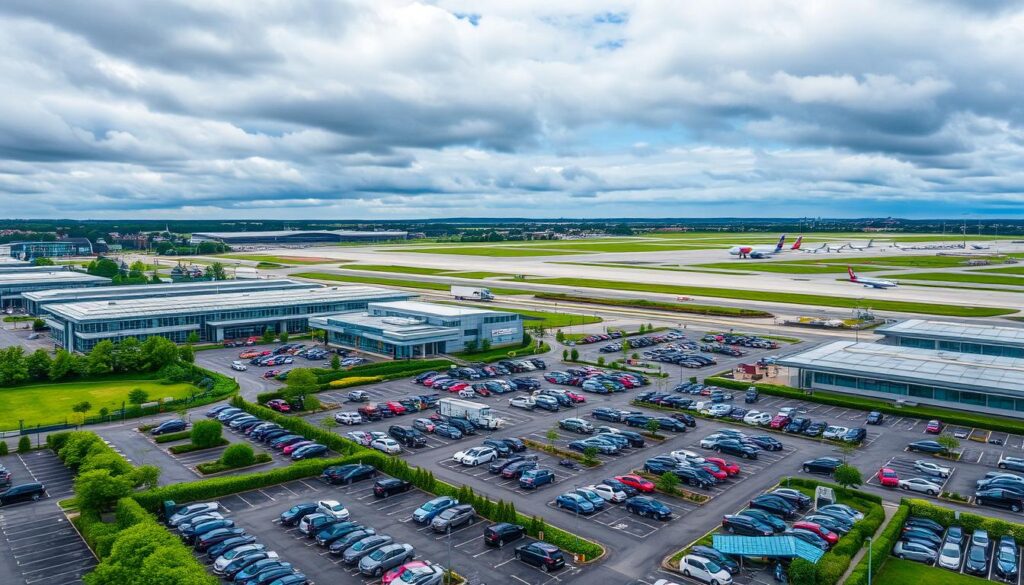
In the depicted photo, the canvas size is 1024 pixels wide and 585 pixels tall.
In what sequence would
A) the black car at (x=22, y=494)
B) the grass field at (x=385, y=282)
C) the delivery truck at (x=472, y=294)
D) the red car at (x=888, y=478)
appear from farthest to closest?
the grass field at (x=385, y=282) → the delivery truck at (x=472, y=294) → the red car at (x=888, y=478) → the black car at (x=22, y=494)

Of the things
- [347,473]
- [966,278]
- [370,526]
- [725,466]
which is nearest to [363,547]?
[370,526]

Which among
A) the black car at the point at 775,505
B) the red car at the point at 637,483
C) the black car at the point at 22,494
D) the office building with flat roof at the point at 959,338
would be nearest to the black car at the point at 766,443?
the black car at the point at 775,505

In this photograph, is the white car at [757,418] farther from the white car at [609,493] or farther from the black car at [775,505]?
the white car at [609,493]

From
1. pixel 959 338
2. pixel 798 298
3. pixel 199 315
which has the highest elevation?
pixel 959 338

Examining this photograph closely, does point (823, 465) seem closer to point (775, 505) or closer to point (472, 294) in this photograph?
point (775, 505)

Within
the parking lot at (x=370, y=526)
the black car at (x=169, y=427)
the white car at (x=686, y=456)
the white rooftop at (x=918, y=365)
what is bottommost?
the parking lot at (x=370, y=526)

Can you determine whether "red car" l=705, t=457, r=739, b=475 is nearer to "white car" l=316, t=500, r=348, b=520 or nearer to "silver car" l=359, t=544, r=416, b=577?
"silver car" l=359, t=544, r=416, b=577
